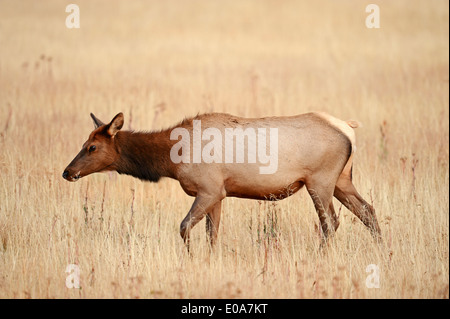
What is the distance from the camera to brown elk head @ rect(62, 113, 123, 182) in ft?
27.1

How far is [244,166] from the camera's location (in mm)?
7969

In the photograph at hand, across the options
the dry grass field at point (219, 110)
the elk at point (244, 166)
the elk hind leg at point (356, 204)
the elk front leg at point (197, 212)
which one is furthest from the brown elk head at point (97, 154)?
the elk hind leg at point (356, 204)

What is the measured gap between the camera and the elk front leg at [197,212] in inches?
309

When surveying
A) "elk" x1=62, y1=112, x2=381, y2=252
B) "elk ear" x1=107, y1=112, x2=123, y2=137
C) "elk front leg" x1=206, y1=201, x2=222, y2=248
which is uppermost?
"elk ear" x1=107, y1=112, x2=123, y2=137

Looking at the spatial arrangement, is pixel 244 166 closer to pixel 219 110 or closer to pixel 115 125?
pixel 115 125

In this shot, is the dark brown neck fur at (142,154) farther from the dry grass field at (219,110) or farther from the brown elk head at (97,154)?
the dry grass field at (219,110)

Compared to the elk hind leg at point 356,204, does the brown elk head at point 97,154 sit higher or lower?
higher

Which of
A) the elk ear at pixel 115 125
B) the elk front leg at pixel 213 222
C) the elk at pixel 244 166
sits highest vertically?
the elk ear at pixel 115 125

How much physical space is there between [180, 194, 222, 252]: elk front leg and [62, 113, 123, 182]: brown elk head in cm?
121

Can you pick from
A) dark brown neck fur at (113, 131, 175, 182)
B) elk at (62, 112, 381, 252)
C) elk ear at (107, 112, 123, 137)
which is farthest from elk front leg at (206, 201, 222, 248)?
elk ear at (107, 112, 123, 137)

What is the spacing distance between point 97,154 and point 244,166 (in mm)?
1705

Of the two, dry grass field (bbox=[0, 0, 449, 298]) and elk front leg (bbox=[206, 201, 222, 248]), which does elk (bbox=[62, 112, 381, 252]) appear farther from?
dry grass field (bbox=[0, 0, 449, 298])

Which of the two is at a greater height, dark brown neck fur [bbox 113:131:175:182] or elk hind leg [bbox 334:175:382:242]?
dark brown neck fur [bbox 113:131:175:182]

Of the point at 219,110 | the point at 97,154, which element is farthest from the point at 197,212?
the point at 219,110
